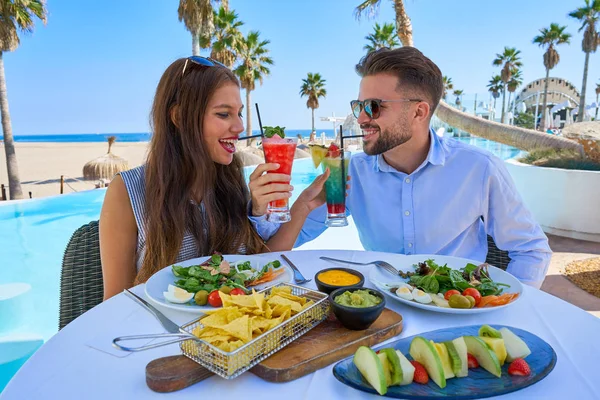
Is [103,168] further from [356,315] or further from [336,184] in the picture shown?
[356,315]

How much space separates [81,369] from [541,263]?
2.13 m

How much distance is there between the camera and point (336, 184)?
2.09 meters

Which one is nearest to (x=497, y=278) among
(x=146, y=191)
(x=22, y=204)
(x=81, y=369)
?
(x=81, y=369)

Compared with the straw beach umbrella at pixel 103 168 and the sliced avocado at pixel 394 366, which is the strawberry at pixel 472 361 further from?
the straw beach umbrella at pixel 103 168

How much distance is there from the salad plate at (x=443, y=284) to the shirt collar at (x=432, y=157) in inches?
30.8

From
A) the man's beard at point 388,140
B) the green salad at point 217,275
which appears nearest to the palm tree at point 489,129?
the man's beard at point 388,140

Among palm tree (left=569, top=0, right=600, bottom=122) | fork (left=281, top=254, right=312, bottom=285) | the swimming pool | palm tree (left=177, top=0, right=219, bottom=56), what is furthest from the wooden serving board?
palm tree (left=569, top=0, right=600, bottom=122)

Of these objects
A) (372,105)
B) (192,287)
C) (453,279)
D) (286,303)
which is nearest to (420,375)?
(286,303)

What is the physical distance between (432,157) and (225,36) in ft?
65.3

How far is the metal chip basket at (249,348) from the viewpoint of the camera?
875 millimetres

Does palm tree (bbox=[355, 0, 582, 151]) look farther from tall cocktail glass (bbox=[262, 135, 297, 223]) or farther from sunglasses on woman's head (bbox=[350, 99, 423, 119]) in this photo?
tall cocktail glass (bbox=[262, 135, 297, 223])

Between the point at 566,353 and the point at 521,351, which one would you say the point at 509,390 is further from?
the point at 566,353

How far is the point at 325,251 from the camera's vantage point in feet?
6.34

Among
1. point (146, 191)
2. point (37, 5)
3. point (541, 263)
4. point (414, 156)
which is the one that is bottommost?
point (541, 263)
